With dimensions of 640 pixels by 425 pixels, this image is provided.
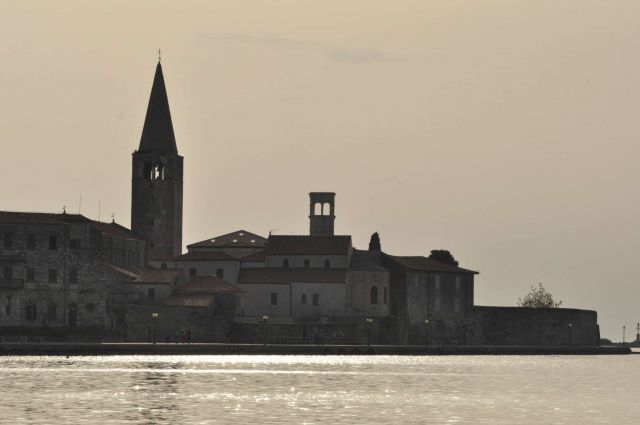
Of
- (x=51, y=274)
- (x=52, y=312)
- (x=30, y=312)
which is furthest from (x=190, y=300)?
(x=30, y=312)

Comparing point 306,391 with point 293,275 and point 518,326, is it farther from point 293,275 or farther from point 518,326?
point 518,326

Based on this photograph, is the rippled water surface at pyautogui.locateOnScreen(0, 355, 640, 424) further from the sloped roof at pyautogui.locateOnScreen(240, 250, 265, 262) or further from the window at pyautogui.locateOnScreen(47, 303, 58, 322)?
the sloped roof at pyautogui.locateOnScreen(240, 250, 265, 262)

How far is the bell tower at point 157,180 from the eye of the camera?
471 ft

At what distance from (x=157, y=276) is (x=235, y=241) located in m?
16.1

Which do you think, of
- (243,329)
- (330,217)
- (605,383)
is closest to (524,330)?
(330,217)

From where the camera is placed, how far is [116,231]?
13462 centimetres

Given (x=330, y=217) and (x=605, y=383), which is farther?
(x=330, y=217)

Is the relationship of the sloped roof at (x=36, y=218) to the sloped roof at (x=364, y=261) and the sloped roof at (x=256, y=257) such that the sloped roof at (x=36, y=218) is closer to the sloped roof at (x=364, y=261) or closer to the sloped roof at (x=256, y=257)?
the sloped roof at (x=256, y=257)

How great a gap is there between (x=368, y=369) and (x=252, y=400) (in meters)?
29.9

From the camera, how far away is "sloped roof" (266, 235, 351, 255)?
13075 centimetres

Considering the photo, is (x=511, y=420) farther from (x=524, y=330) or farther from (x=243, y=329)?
(x=524, y=330)

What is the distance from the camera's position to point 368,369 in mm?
103438

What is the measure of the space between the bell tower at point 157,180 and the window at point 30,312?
27567mm

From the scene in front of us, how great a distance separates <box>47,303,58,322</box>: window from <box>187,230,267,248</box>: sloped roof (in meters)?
25.2
